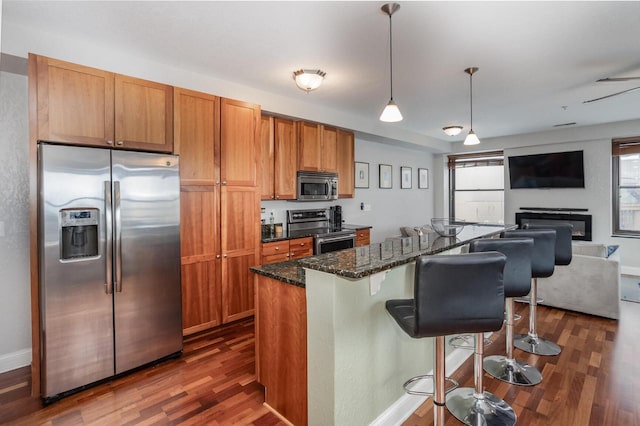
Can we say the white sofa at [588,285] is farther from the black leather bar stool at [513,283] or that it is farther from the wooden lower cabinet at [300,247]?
the wooden lower cabinet at [300,247]

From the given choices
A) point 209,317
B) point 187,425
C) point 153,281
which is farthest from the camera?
point 209,317

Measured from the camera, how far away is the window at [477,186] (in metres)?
7.28

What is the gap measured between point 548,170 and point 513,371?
5221mm

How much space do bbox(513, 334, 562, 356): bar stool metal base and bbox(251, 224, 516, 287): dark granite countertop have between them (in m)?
1.22

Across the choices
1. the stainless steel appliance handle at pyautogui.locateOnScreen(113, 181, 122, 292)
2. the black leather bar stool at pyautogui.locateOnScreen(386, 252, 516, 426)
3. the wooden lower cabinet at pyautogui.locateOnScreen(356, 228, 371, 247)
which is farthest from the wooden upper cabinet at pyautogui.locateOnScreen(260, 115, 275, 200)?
the black leather bar stool at pyautogui.locateOnScreen(386, 252, 516, 426)

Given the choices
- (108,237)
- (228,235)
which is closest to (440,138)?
(228,235)

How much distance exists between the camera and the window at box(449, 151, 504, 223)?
23.9ft

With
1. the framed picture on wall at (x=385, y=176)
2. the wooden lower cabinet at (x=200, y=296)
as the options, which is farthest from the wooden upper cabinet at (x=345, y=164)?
the wooden lower cabinet at (x=200, y=296)

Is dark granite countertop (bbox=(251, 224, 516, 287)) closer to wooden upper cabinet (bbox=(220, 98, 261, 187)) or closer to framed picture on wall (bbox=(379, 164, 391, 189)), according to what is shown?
wooden upper cabinet (bbox=(220, 98, 261, 187))

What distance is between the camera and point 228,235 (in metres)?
3.43

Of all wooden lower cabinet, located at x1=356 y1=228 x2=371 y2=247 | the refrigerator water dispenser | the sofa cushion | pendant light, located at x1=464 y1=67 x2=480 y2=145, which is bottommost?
the sofa cushion

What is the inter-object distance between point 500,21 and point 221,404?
330cm

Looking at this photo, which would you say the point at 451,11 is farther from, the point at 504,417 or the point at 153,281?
the point at 153,281

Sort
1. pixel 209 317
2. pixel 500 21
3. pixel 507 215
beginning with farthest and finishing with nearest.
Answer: pixel 507 215, pixel 209 317, pixel 500 21
